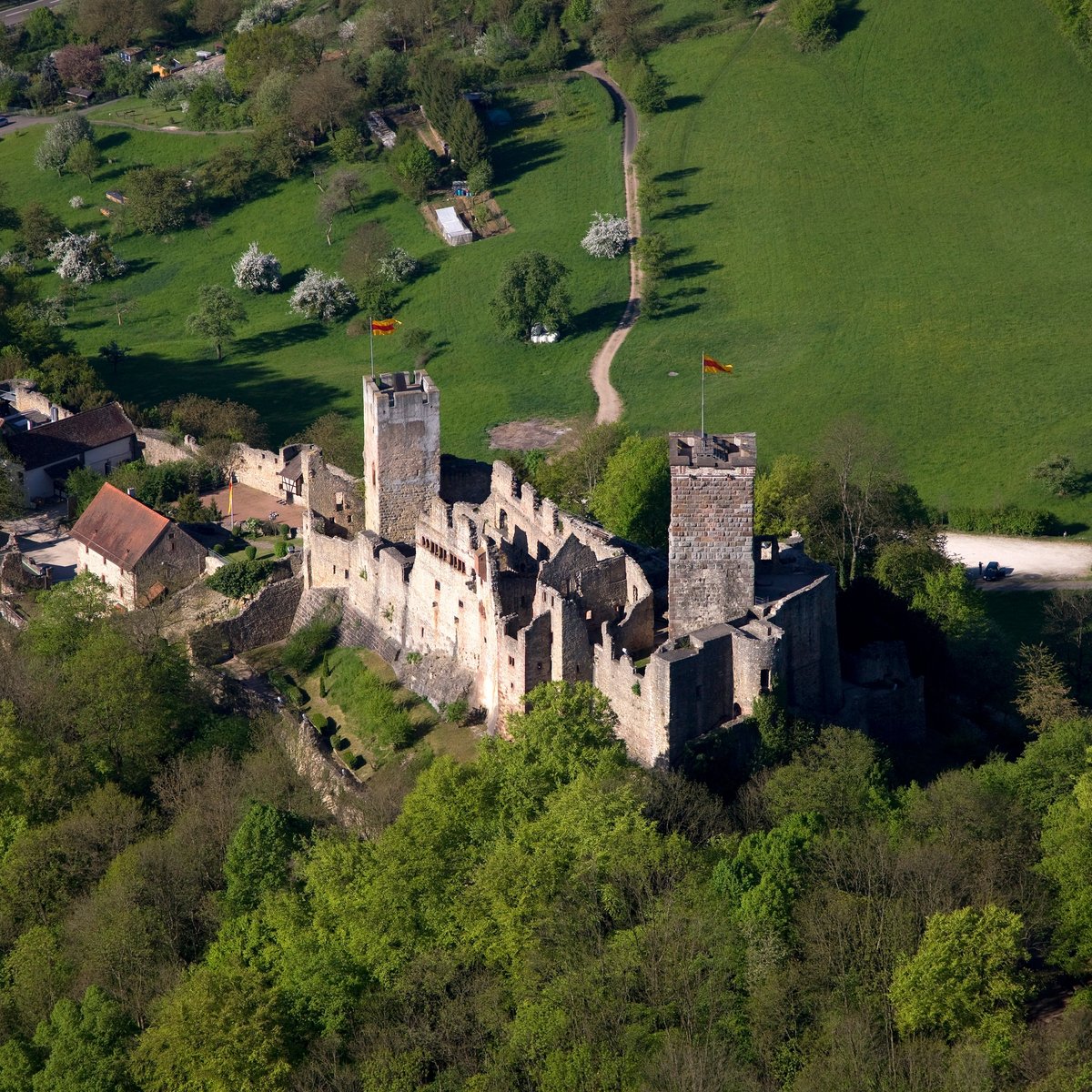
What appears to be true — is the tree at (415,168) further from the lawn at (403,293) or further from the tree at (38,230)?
the tree at (38,230)

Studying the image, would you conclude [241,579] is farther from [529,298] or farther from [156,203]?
[156,203]

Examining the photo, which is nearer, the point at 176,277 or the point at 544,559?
the point at 544,559

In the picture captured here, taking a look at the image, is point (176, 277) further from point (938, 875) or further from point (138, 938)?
point (938, 875)

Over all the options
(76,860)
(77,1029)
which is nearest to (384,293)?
(76,860)

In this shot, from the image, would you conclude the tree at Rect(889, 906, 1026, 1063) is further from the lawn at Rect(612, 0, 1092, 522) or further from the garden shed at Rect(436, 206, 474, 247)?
the garden shed at Rect(436, 206, 474, 247)

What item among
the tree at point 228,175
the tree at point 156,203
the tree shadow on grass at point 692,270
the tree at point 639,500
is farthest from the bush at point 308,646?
the tree at point 228,175

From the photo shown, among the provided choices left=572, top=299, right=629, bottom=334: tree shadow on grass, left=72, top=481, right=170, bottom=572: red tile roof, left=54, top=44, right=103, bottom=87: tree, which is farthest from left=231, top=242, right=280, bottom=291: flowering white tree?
left=72, top=481, right=170, bottom=572: red tile roof
